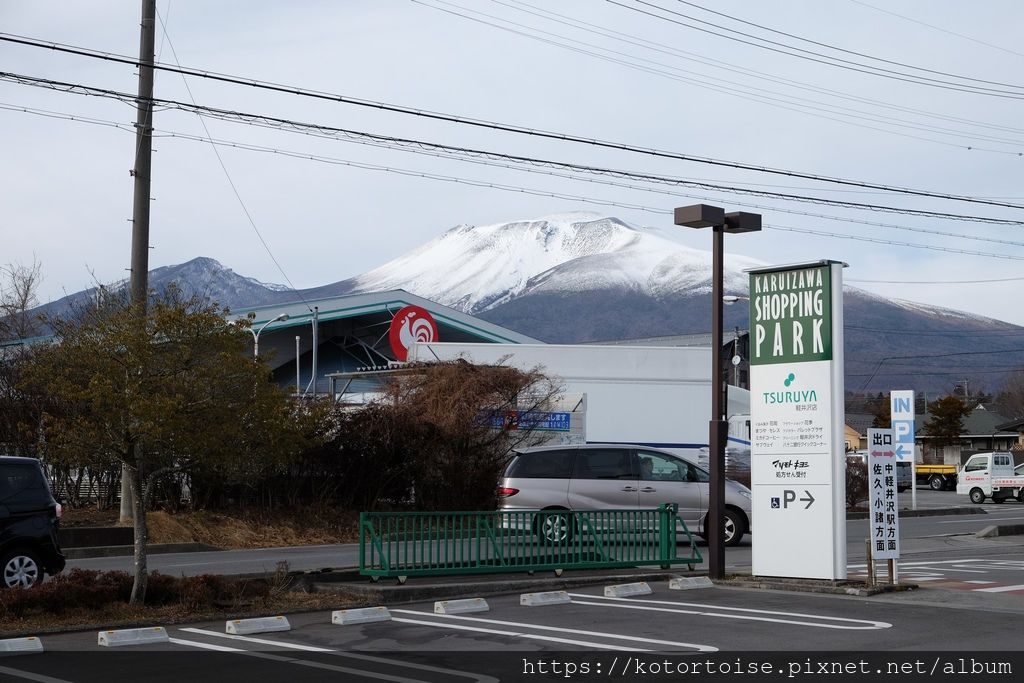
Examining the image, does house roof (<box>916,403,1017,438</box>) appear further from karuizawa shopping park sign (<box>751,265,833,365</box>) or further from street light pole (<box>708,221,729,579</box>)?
karuizawa shopping park sign (<box>751,265,833,365</box>)

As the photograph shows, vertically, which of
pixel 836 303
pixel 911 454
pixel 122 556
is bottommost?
pixel 122 556

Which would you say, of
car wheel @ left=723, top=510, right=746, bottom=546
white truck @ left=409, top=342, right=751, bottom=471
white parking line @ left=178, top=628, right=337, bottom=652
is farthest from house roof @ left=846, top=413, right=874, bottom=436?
white parking line @ left=178, top=628, right=337, bottom=652

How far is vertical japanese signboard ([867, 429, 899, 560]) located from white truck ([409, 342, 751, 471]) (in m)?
21.5

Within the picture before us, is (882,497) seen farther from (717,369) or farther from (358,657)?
(358,657)

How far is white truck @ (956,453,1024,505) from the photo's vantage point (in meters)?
49.8

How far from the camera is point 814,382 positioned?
14.8m

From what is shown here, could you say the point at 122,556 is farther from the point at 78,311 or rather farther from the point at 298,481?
the point at 78,311

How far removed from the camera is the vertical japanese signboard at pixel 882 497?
14.4 meters

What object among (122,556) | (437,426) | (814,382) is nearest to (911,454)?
(437,426)

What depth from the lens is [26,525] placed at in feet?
47.5

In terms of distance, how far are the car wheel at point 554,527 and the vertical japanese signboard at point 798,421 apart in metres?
2.49

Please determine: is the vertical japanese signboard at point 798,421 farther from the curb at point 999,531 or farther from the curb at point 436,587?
the curb at point 999,531

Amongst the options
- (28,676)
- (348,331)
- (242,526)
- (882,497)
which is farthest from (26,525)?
(348,331)

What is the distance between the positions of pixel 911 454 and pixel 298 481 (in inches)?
636
